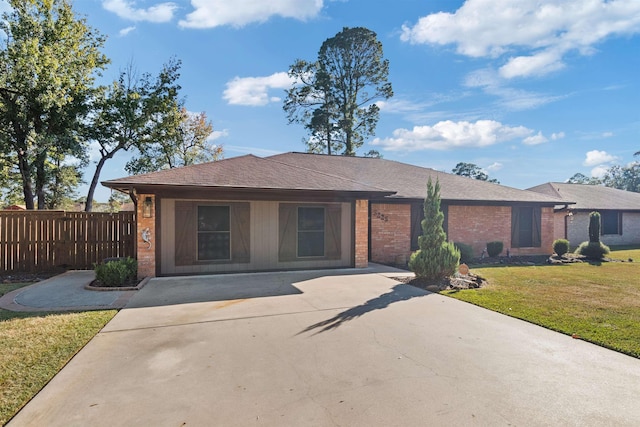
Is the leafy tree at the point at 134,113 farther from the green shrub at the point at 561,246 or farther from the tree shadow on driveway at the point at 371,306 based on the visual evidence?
the green shrub at the point at 561,246

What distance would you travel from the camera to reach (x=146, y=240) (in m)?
8.60

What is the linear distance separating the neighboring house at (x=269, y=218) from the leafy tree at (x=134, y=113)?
1086cm

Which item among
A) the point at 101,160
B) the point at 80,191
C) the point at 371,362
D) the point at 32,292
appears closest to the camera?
the point at 371,362

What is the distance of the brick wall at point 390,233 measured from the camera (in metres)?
12.5

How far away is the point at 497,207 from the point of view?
14375mm

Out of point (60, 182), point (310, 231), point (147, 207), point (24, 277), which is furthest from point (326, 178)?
point (60, 182)

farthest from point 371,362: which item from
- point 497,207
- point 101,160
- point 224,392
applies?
point 101,160

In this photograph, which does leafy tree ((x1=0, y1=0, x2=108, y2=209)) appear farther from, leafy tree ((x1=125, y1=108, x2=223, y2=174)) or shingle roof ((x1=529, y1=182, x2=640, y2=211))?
shingle roof ((x1=529, y1=182, x2=640, y2=211))

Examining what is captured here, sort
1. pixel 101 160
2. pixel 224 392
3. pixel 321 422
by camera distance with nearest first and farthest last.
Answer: pixel 321 422 → pixel 224 392 → pixel 101 160

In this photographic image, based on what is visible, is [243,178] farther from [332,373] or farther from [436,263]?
[332,373]

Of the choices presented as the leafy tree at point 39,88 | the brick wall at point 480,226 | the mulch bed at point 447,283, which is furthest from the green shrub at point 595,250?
the leafy tree at point 39,88

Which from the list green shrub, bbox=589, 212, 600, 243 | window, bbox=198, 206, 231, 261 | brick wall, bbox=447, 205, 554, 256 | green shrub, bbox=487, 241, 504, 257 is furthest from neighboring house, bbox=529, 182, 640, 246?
window, bbox=198, 206, 231, 261

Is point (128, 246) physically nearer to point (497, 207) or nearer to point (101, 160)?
point (101, 160)

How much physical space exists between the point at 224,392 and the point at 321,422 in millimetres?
992
